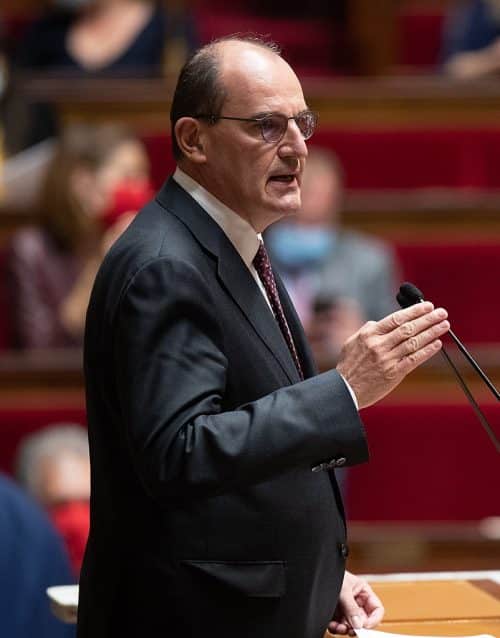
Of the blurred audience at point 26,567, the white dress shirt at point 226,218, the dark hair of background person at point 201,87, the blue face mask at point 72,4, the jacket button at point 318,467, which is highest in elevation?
the dark hair of background person at point 201,87

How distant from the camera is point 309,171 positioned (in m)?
1.64

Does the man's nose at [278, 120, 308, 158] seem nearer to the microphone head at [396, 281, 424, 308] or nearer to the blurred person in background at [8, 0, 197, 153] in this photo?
the microphone head at [396, 281, 424, 308]

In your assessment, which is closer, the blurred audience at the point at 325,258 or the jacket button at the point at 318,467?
the jacket button at the point at 318,467

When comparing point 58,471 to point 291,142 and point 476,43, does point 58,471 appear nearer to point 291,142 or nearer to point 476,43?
point 291,142

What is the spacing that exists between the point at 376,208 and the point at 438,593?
3.48 ft

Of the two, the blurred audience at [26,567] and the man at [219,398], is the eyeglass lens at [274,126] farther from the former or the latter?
the blurred audience at [26,567]

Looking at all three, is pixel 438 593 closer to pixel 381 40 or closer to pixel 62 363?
pixel 62 363

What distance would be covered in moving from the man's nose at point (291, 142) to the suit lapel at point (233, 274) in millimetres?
45

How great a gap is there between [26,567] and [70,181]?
764mm

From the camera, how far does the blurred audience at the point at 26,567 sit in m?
0.89

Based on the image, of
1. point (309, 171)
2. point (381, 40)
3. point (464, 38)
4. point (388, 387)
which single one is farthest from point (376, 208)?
point (388, 387)

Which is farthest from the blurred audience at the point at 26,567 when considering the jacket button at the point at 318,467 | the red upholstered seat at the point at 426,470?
the red upholstered seat at the point at 426,470

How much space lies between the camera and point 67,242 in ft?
5.32

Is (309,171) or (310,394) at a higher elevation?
(310,394)
